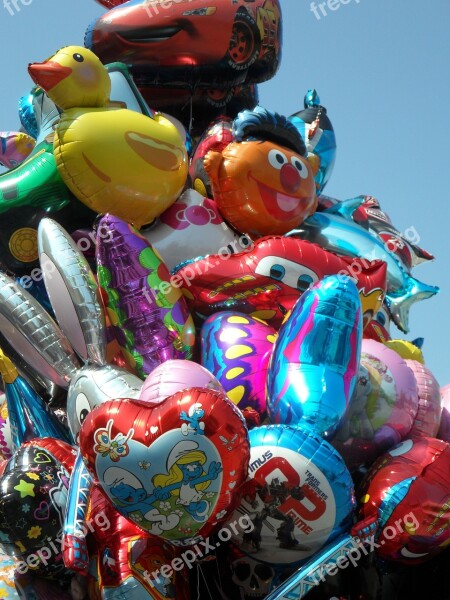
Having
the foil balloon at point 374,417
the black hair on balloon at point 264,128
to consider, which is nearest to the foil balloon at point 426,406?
the foil balloon at point 374,417

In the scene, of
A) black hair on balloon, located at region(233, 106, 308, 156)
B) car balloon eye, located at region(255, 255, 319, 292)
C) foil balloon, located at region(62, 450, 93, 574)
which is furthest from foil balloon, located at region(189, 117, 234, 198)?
foil balloon, located at region(62, 450, 93, 574)

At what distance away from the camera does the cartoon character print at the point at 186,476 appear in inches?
137

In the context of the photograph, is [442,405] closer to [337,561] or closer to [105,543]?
[337,561]

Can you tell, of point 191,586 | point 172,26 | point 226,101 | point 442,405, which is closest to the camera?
point 191,586

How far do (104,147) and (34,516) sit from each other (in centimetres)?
205

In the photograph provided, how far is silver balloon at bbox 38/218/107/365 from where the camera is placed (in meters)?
4.67

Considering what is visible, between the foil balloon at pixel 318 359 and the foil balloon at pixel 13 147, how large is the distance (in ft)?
10.4

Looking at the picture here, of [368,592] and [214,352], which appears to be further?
[214,352]

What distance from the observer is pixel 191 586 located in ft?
13.4

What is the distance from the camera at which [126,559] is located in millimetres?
3709

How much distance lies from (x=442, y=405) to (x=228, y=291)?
4.65ft

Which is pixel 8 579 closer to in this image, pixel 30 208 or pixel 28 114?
pixel 30 208

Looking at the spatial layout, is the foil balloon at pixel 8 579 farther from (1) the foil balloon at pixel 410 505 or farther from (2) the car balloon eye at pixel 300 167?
(2) the car balloon eye at pixel 300 167

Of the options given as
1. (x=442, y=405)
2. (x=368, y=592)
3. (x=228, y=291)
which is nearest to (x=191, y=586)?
(x=368, y=592)
